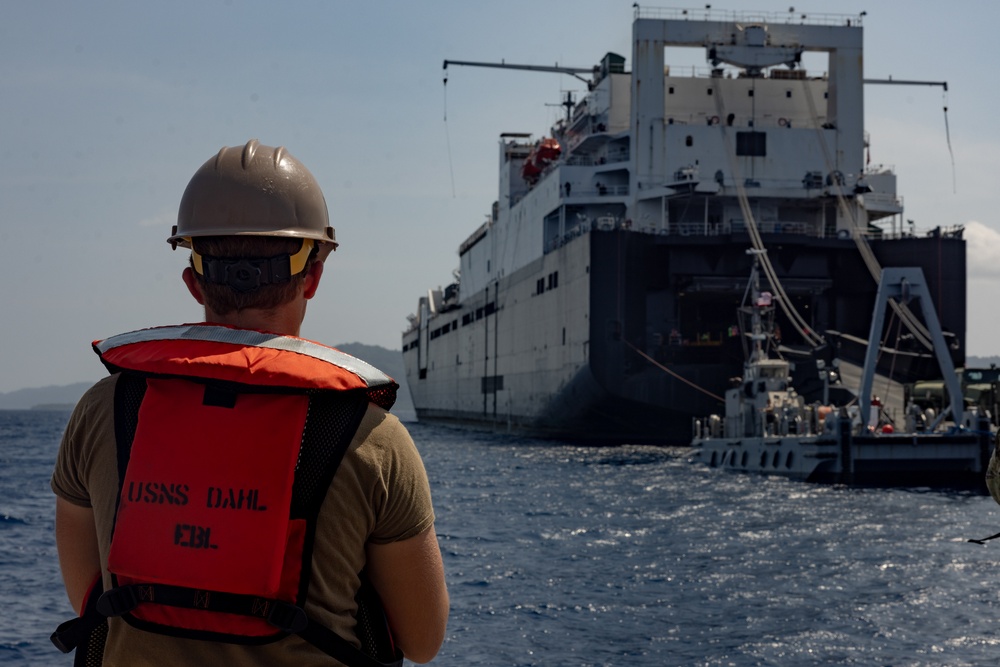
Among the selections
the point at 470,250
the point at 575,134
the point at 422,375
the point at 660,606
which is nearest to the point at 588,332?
the point at 575,134

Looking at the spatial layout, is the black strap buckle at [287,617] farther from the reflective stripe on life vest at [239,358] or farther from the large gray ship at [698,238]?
the large gray ship at [698,238]

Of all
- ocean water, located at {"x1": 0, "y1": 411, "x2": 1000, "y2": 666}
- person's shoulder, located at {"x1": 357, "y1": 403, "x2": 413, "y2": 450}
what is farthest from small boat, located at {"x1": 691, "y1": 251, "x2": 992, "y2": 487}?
person's shoulder, located at {"x1": 357, "y1": 403, "x2": 413, "y2": 450}

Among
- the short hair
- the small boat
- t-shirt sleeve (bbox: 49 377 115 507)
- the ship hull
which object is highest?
the ship hull

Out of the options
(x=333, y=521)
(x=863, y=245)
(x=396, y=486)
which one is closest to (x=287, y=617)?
(x=333, y=521)

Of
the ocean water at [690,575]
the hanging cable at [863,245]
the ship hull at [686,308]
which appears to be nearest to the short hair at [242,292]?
the ocean water at [690,575]

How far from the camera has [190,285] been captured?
8.20ft

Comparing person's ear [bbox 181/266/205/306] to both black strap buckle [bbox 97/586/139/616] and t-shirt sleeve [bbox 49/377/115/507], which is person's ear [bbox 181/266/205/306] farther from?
black strap buckle [bbox 97/586/139/616]

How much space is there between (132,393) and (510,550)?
44.9 ft

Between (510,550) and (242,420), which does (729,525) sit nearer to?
(510,550)

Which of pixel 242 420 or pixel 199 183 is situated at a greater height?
pixel 199 183

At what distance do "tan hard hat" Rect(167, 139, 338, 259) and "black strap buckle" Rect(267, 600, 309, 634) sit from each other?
29.4 inches

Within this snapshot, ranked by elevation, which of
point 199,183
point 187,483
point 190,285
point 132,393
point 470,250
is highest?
point 470,250

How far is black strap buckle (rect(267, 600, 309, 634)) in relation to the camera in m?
2.19

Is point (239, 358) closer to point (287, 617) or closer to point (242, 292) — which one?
point (242, 292)
